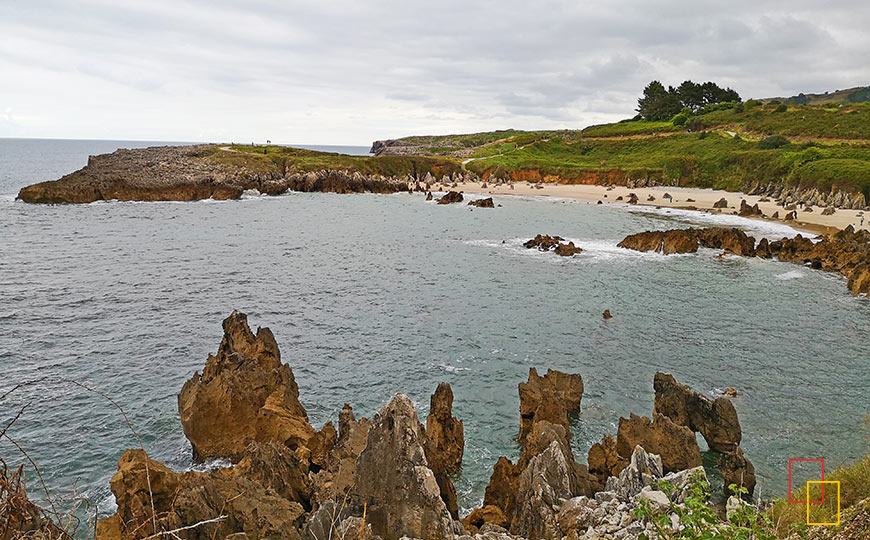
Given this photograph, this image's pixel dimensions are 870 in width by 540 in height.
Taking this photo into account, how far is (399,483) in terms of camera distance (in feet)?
35.4

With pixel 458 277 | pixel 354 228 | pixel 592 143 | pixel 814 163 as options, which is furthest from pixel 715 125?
pixel 458 277

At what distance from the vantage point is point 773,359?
82.8ft

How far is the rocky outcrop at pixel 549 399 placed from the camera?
1820cm

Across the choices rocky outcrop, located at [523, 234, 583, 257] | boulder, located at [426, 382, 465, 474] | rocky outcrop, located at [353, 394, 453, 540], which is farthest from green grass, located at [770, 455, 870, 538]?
rocky outcrop, located at [523, 234, 583, 257]

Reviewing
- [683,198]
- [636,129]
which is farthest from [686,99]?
[683,198]

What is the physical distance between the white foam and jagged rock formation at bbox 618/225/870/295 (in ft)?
8.53

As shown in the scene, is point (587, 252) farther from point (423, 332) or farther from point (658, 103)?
point (658, 103)

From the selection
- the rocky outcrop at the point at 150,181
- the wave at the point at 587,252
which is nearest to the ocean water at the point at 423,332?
the wave at the point at 587,252

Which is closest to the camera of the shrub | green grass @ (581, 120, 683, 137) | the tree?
the shrub

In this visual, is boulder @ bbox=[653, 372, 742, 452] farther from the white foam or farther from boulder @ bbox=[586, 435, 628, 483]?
the white foam

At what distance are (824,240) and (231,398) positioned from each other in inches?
1982

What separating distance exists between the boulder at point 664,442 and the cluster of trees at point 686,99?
150419 millimetres

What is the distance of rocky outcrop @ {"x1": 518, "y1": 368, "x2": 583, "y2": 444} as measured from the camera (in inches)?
717

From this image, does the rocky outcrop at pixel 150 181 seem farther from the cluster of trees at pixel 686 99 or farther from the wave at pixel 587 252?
the cluster of trees at pixel 686 99
